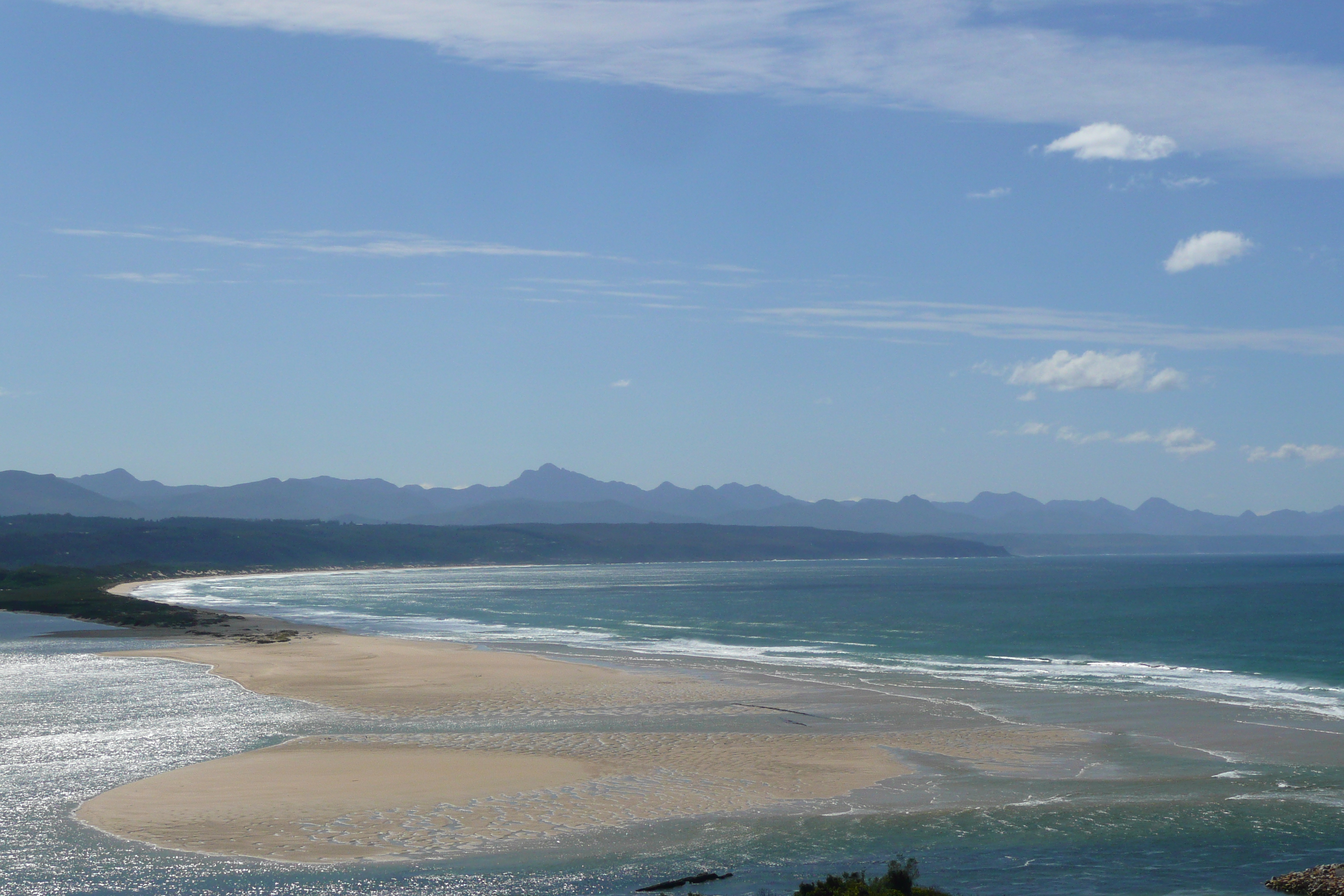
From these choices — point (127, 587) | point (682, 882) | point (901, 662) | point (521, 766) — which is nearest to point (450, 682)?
point (521, 766)

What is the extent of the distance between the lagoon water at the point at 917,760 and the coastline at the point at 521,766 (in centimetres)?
88

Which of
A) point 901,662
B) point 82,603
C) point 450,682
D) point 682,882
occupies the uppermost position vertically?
point 682,882

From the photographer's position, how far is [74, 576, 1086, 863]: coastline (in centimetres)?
1911

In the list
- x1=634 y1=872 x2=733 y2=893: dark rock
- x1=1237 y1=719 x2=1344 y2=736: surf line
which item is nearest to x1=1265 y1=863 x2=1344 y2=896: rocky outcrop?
x1=634 y1=872 x2=733 y2=893: dark rock

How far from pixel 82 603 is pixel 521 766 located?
76.4 meters

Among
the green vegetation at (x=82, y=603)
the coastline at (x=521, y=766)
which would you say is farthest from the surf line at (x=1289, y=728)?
the green vegetation at (x=82, y=603)

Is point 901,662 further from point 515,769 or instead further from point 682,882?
point 682,882

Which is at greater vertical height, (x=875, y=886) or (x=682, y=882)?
(x=875, y=886)

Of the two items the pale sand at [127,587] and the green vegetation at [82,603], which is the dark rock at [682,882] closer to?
the green vegetation at [82,603]

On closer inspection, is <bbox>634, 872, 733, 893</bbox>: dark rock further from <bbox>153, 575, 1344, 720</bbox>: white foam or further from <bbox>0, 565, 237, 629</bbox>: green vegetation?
<bbox>0, 565, 237, 629</bbox>: green vegetation

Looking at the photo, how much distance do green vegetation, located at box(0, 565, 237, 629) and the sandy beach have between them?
38.3 metres

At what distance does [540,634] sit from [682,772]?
45.1 metres

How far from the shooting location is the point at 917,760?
2542 centimetres

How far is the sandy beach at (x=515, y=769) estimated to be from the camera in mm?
19062
